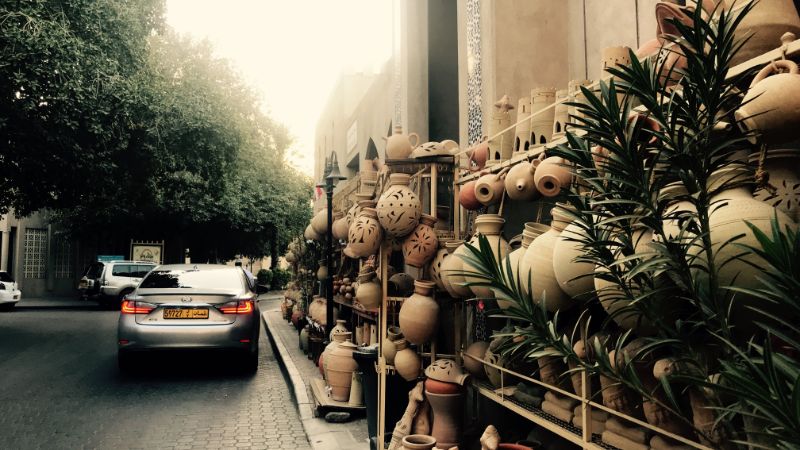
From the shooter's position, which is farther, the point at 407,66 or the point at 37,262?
the point at 37,262

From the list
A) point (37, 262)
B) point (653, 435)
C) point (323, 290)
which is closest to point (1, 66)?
point (323, 290)

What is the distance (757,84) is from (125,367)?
8608mm

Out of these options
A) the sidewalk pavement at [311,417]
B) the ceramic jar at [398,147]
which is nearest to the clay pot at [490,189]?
the ceramic jar at [398,147]

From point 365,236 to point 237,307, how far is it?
380 centimetres

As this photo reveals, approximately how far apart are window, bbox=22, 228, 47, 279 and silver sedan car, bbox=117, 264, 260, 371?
22.4 m

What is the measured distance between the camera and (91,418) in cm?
605

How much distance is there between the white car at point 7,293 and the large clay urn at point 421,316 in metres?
19.0

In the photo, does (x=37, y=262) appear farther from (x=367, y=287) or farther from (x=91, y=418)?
(x=367, y=287)

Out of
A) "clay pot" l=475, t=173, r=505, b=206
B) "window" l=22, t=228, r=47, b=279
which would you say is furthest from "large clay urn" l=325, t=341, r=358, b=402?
"window" l=22, t=228, r=47, b=279

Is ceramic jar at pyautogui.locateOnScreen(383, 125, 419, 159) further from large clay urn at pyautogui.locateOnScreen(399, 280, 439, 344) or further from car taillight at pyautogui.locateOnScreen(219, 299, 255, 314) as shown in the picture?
car taillight at pyautogui.locateOnScreen(219, 299, 255, 314)

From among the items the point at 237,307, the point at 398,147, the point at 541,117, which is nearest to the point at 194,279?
the point at 237,307

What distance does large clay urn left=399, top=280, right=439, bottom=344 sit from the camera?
4.45 metres

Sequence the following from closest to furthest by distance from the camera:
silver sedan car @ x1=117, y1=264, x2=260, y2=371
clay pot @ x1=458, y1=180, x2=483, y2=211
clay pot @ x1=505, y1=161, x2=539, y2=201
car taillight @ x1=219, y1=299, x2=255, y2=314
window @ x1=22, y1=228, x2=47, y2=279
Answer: clay pot @ x1=505, y1=161, x2=539, y2=201
clay pot @ x1=458, y1=180, x2=483, y2=211
silver sedan car @ x1=117, y1=264, x2=260, y2=371
car taillight @ x1=219, y1=299, x2=255, y2=314
window @ x1=22, y1=228, x2=47, y2=279

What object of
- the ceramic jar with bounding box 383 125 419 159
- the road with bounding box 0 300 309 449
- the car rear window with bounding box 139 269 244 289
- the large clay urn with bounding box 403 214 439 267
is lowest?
the road with bounding box 0 300 309 449
